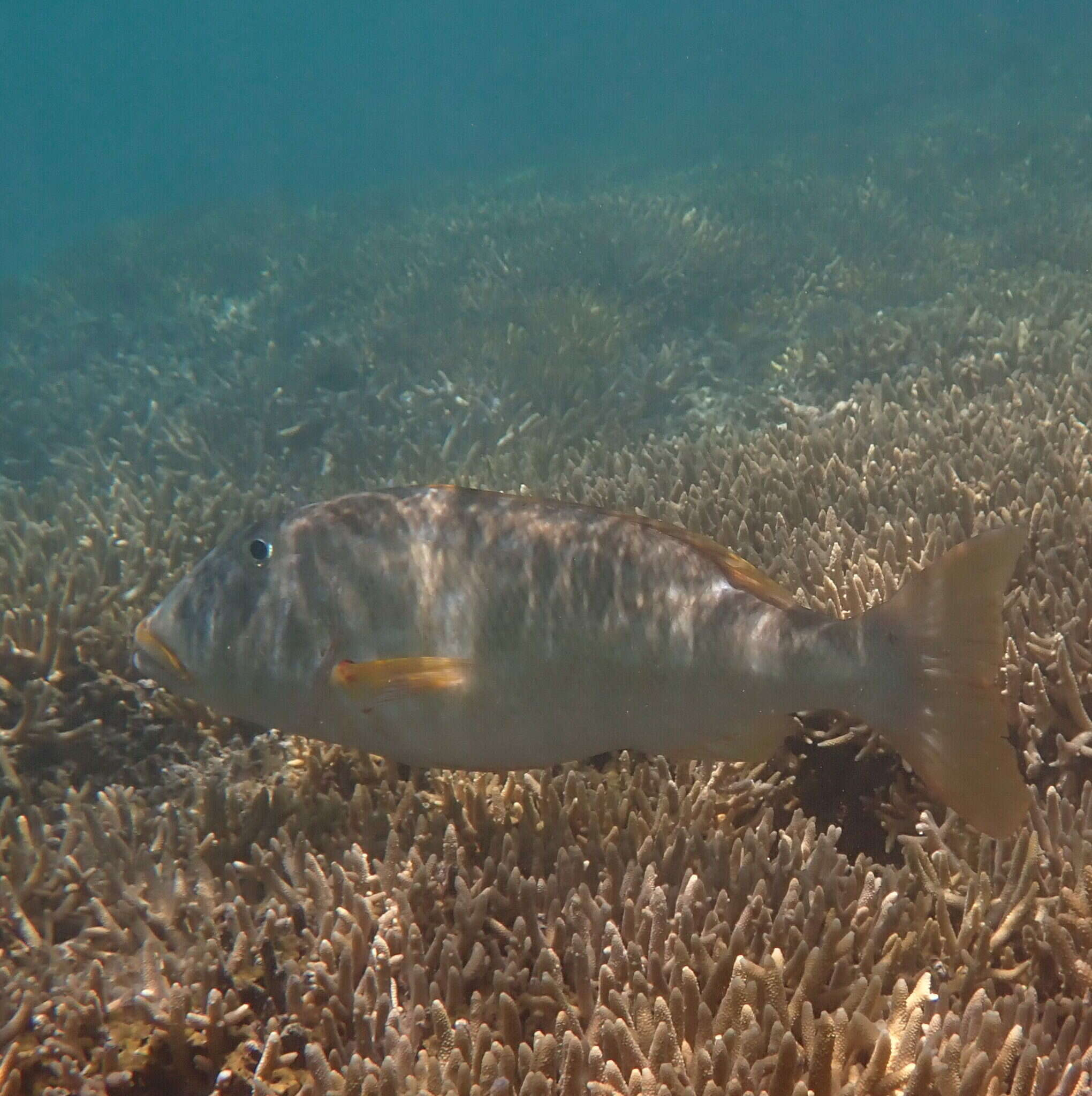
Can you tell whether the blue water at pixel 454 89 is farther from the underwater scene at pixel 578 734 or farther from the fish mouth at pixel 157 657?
the fish mouth at pixel 157 657

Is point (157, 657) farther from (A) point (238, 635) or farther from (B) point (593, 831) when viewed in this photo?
(B) point (593, 831)

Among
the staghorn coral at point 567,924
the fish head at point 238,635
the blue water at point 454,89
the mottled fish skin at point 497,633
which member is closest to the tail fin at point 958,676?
the mottled fish skin at point 497,633

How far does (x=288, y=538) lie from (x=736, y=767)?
5.88 ft

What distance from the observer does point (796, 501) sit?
5.20 meters

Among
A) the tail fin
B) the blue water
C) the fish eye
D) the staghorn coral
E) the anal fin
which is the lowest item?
the staghorn coral

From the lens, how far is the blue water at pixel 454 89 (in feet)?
94.5

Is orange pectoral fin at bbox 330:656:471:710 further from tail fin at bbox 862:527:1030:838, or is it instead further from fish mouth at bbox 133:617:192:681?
tail fin at bbox 862:527:1030:838

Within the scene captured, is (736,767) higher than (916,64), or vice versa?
(916,64)

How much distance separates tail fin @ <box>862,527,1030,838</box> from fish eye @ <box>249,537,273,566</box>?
1.73 m

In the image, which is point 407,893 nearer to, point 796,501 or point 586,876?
point 586,876

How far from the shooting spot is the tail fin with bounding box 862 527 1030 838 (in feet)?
6.93

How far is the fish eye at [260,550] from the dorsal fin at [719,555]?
55cm

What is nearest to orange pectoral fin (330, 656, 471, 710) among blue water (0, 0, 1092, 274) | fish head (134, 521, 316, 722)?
fish head (134, 521, 316, 722)

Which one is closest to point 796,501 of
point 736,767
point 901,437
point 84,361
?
point 901,437
